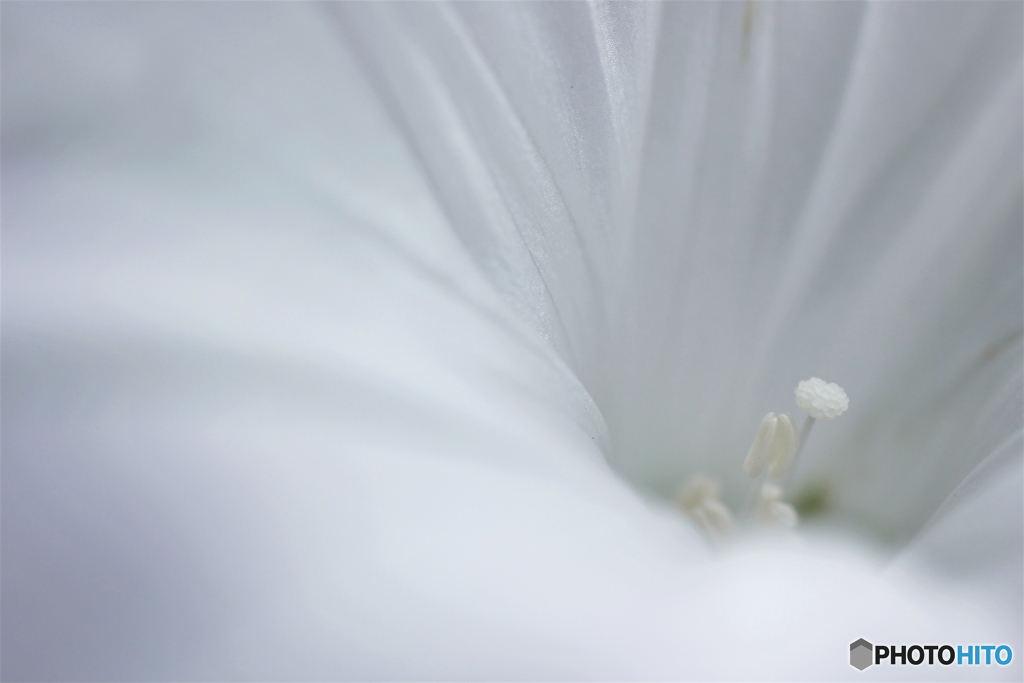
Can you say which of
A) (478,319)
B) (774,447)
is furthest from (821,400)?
(478,319)

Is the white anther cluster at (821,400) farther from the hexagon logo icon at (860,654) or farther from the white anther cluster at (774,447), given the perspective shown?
the hexagon logo icon at (860,654)

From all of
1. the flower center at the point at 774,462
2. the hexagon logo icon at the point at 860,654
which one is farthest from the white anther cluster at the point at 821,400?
the hexagon logo icon at the point at 860,654

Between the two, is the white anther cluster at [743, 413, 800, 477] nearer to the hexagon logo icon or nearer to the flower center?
the flower center

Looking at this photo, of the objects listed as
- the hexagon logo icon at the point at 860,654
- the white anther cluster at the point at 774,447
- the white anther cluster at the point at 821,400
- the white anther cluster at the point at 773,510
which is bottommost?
the hexagon logo icon at the point at 860,654

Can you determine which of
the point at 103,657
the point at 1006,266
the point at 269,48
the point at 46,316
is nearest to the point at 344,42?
the point at 269,48

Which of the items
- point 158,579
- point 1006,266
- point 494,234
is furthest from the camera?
point 1006,266

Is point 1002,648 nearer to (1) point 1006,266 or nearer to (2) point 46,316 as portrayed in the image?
(1) point 1006,266
